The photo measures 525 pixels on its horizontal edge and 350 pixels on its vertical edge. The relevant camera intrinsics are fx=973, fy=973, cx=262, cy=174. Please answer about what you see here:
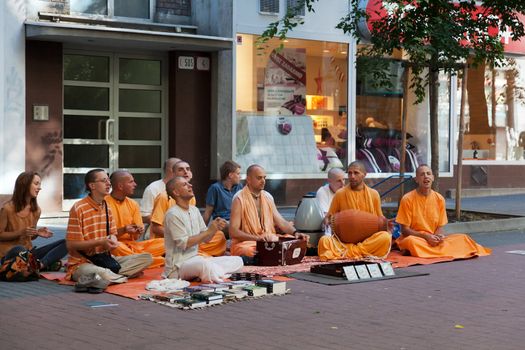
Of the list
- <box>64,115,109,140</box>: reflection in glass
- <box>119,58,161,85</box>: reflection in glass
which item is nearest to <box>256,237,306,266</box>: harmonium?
<box>64,115,109,140</box>: reflection in glass

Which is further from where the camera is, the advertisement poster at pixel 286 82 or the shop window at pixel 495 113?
the shop window at pixel 495 113

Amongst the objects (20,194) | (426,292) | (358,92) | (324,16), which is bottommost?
(426,292)

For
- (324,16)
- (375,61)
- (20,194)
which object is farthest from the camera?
(324,16)

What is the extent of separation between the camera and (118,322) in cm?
791

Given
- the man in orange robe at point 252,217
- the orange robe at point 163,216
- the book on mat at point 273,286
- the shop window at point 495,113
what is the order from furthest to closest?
1. the shop window at point 495,113
2. the orange robe at point 163,216
3. the man in orange robe at point 252,217
4. the book on mat at point 273,286

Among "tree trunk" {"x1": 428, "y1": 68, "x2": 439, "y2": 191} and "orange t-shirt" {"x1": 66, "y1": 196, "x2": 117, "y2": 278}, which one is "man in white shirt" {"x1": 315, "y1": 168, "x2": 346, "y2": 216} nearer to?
"tree trunk" {"x1": 428, "y1": 68, "x2": 439, "y2": 191}

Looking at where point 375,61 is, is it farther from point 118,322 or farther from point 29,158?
point 118,322

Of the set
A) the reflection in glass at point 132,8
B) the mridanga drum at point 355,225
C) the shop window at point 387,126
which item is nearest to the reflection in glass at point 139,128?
the reflection in glass at point 132,8

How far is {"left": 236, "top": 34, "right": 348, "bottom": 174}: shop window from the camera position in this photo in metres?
18.8

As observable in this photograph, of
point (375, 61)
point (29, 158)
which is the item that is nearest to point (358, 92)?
point (375, 61)

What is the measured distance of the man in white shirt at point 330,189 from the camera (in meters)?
13.1

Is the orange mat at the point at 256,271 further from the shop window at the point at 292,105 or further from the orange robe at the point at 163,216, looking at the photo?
the shop window at the point at 292,105

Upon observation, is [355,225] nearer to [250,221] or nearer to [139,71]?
[250,221]

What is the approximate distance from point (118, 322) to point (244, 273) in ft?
8.33
